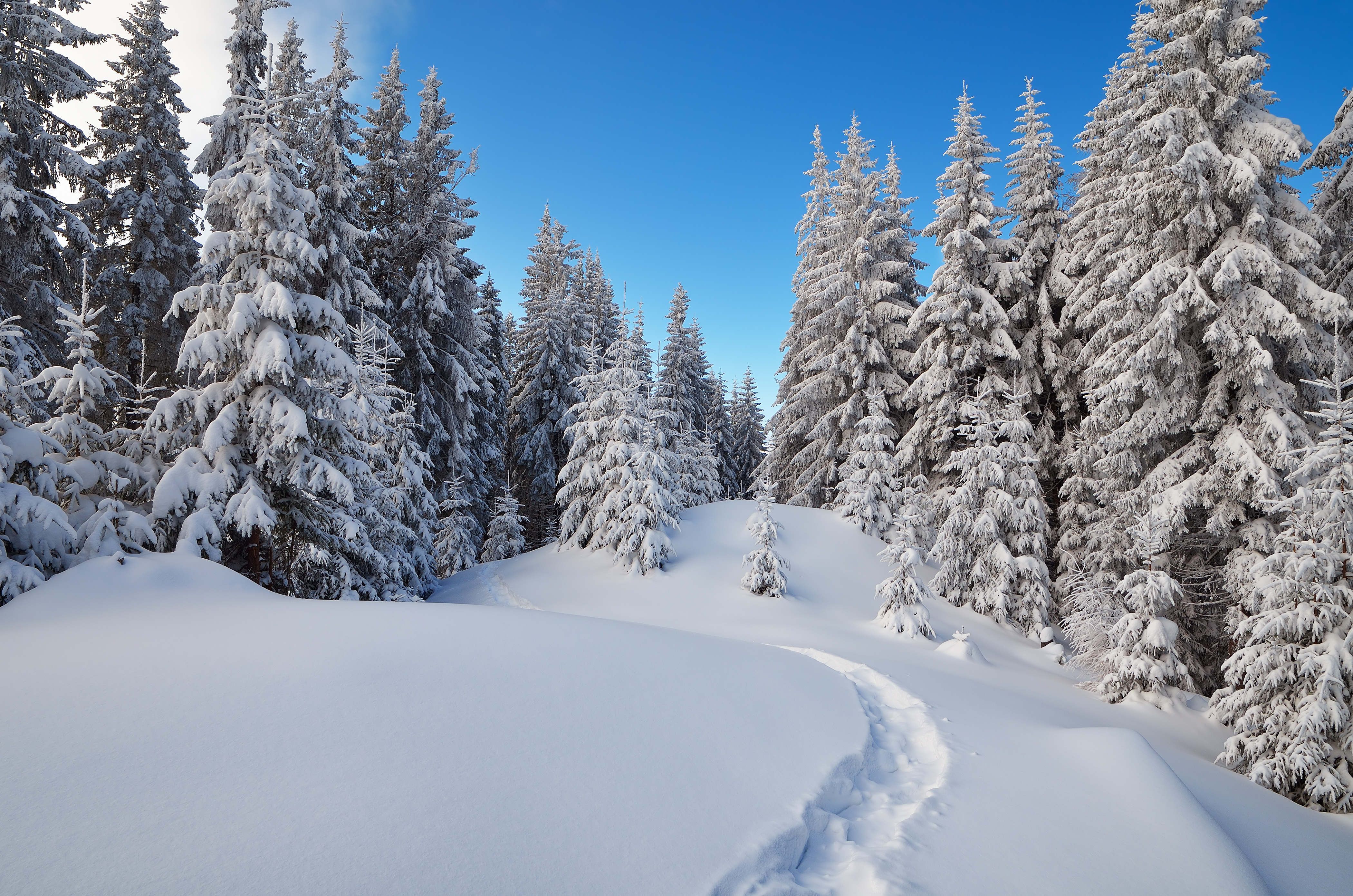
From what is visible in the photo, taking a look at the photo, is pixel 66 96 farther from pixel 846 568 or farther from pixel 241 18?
pixel 846 568

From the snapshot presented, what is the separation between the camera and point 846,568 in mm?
18078

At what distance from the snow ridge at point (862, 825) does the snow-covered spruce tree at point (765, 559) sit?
8.58 m

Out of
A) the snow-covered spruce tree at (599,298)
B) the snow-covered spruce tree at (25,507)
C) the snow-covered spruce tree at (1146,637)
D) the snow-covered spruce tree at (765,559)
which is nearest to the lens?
the snow-covered spruce tree at (25,507)

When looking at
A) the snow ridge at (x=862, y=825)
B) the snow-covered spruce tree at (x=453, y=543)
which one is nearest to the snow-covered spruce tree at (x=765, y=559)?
the snow ridge at (x=862, y=825)

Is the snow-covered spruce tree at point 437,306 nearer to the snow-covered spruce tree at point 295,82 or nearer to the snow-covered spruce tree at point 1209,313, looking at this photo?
the snow-covered spruce tree at point 295,82

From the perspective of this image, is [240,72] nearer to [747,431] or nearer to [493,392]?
[493,392]

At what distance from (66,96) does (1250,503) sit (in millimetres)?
25594

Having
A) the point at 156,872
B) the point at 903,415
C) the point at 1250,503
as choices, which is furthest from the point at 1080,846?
the point at 903,415

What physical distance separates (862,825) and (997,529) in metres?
13.4

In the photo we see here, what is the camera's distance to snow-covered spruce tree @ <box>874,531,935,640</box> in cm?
1391

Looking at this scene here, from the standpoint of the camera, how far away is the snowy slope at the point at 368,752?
2889 mm

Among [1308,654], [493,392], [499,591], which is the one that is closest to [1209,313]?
[1308,654]

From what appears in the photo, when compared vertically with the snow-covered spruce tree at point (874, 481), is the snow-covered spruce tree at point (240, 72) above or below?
above

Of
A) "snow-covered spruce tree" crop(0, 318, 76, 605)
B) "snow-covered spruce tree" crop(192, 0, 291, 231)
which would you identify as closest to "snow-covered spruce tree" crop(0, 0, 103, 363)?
"snow-covered spruce tree" crop(192, 0, 291, 231)
